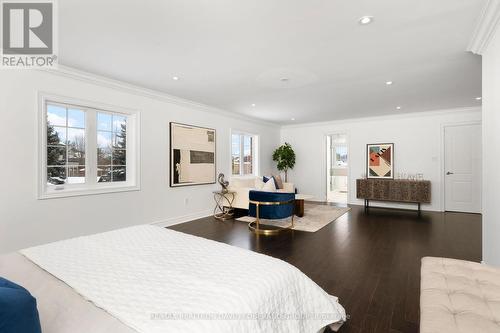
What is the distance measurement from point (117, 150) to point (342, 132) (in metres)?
5.92

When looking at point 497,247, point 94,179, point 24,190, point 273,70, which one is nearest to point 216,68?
point 273,70

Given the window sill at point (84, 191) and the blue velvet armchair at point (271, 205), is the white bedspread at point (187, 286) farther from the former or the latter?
the blue velvet armchair at point (271, 205)

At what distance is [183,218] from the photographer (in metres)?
5.01

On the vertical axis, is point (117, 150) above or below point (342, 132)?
below

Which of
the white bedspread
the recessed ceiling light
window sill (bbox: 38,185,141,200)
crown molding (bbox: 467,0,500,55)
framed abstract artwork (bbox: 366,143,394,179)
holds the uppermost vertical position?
the recessed ceiling light

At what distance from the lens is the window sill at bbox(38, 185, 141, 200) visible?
127 inches

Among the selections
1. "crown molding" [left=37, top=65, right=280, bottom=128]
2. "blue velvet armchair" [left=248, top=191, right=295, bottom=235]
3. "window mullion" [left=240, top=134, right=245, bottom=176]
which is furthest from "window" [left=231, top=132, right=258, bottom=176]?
"blue velvet armchair" [left=248, top=191, right=295, bottom=235]

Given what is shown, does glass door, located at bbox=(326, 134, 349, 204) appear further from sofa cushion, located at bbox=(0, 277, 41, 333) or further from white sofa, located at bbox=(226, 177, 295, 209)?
sofa cushion, located at bbox=(0, 277, 41, 333)

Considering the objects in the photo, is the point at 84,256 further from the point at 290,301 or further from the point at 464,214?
the point at 464,214

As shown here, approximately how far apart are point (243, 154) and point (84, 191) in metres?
4.13

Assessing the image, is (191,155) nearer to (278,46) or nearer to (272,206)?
(272,206)

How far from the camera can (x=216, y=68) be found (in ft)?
11.1

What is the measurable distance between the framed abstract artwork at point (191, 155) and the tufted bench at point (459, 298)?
13.7ft

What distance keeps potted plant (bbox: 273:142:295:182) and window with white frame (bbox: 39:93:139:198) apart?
14.9 ft
